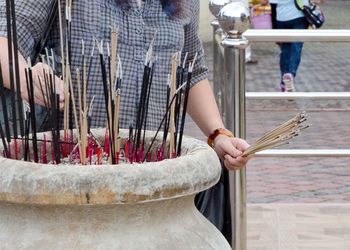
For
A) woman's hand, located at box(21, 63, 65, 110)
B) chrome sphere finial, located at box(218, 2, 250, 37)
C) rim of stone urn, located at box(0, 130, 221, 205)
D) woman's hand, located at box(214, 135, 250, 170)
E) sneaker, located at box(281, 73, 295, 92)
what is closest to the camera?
rim of stone urn, located at box(0, 130, 221, 205)

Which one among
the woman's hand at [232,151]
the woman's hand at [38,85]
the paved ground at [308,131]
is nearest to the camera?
the woman's hand at [38,85]

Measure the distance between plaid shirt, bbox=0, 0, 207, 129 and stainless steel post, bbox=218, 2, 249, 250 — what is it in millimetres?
1144

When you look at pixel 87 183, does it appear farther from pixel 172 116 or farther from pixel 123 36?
pixel 123 36

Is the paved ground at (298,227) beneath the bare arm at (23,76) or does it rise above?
beneath

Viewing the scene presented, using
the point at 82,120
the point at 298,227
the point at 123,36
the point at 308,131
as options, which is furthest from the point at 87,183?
the point at 308,131

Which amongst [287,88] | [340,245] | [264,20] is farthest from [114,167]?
[264,20]

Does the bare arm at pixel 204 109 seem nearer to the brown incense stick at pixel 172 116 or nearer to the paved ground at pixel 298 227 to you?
the brown incense stick at pixel 172 116

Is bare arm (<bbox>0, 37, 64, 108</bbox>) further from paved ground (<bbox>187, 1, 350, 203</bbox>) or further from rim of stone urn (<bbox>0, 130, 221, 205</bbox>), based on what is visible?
paved ground (<bbox>187, 1, 350, 203</bbox>)

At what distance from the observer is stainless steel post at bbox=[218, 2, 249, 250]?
3.74m

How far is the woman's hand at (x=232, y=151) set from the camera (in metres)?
2.55

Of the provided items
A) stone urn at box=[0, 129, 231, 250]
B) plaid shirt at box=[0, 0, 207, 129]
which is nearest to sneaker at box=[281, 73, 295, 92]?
plaid shirt at box=[0, 0, 207, 129]


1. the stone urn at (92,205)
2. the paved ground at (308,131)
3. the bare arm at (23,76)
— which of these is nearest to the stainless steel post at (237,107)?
the bare arm at (23,76)

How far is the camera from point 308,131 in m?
8.79

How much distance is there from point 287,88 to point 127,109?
7.96 metres
